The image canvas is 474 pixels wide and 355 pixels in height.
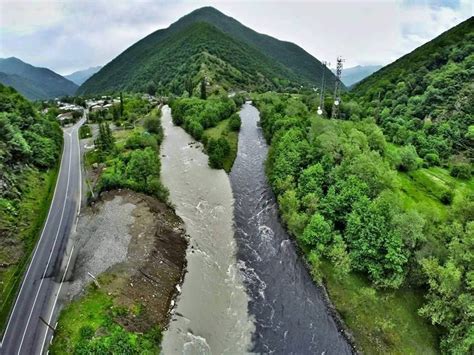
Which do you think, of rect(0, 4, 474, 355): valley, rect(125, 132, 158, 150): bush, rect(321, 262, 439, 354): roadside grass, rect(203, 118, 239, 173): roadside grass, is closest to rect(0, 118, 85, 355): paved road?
rect(0, 4, 474, 355): valley

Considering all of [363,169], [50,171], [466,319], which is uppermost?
[363,169]

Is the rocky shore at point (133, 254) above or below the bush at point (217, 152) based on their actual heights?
below

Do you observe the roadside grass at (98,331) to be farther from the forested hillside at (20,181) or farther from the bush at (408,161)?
the bush at (408,161)

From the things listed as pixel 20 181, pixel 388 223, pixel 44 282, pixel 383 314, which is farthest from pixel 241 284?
pixel 20 181

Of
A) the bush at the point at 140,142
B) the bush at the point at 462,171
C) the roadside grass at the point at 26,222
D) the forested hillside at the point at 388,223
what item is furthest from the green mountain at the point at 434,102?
the roadside grass at the point at 26,222

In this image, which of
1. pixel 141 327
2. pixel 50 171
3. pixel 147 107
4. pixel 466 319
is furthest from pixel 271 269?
pixel 147 107

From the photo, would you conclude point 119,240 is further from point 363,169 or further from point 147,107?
point 147,107
